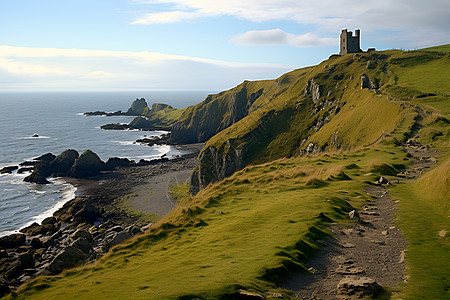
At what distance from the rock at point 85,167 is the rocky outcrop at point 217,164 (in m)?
40.1

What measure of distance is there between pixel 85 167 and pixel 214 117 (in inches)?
3711

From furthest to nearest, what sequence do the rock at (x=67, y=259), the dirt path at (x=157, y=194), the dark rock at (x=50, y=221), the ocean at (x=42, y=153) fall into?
the dirt path at (x=157, y=194), the ocean at (x=42, y=153), the dark rock at (x=50, y=221), the rock at (x=67, y=259)

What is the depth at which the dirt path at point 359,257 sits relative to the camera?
10.7m

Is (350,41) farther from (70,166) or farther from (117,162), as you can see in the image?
(70,166)

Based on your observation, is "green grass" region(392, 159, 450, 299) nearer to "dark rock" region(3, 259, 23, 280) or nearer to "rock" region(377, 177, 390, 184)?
"rock" region(377, 177, 390, 184)

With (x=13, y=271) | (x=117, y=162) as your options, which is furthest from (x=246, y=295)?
(x=117, y=162)

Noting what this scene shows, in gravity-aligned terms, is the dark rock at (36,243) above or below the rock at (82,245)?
below

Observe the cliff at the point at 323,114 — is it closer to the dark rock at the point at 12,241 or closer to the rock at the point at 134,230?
the dark rock at the point at 12,241

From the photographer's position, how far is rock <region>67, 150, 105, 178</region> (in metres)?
110

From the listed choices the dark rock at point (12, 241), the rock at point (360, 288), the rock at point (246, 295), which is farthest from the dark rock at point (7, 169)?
the rock at point (360, 288)

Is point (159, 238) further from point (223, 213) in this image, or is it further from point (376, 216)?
point (376, 216)

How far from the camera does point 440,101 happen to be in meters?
54.0

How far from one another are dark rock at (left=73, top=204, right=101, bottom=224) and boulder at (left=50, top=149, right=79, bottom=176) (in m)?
47.5

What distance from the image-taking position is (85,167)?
112 m
